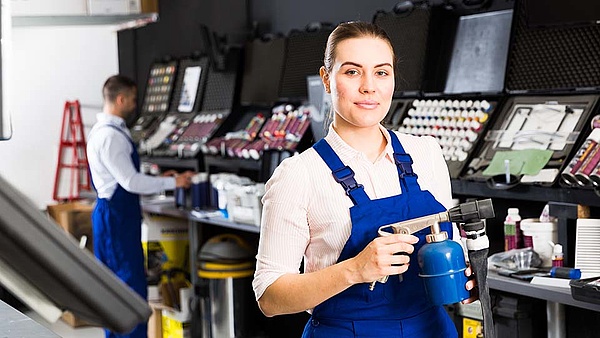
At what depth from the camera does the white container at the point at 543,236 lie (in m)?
3.24

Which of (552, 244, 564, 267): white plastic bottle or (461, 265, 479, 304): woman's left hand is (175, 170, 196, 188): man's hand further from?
(461, 265, 479, 304): woman's left hand

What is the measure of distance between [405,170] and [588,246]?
1.36 metres

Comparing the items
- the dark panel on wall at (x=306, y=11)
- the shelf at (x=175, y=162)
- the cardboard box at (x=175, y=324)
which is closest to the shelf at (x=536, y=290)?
the dark panel on wall at (x=306, y=11)

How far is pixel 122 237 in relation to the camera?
17.3ft

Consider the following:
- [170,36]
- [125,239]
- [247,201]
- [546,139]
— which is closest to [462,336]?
[546,139]

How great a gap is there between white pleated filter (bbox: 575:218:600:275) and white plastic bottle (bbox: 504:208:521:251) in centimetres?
35

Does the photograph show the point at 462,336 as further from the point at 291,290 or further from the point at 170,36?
the point at 170,36

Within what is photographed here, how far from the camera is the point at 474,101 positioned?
3.98 metres

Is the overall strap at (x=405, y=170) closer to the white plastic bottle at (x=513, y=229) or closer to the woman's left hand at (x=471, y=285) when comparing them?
the woman's left hand at (x=471, y=285)

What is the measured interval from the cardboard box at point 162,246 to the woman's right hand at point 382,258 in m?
4.49

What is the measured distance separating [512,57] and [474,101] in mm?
242

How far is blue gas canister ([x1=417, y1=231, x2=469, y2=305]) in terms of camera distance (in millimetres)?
1805

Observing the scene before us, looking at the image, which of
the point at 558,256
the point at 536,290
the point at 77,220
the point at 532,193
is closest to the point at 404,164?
the point at 536,290

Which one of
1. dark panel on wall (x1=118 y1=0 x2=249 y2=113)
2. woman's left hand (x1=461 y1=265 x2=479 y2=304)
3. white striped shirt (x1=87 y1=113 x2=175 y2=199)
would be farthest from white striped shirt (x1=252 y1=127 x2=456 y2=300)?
dark panel on wall (x1=118 y1=0 x2=249 y2=113)
